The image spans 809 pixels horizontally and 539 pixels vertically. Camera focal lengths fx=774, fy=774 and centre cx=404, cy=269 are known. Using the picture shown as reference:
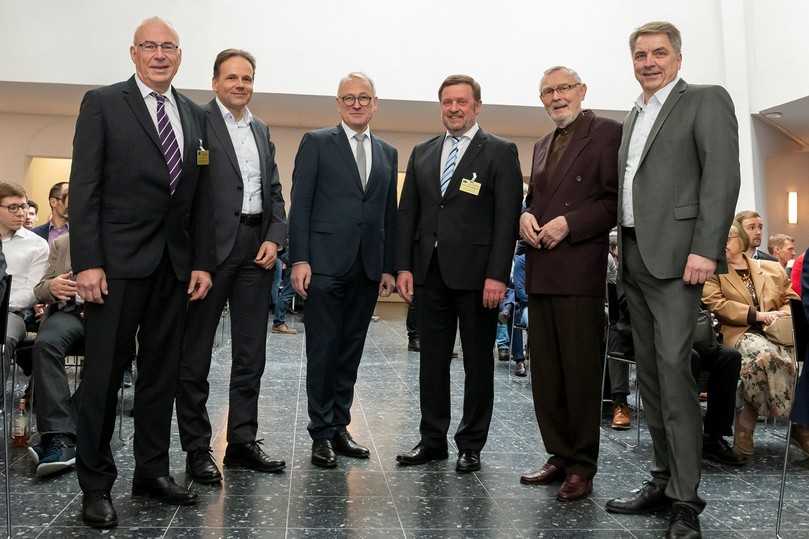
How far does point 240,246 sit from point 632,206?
1564 mm

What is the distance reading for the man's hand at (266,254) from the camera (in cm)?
326

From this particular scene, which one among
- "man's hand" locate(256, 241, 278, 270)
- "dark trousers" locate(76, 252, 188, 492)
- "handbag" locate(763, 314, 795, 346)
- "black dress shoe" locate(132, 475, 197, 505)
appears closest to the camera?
"dark trousers" locate(76, 252, 188, 492)

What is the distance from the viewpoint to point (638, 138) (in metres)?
2.85

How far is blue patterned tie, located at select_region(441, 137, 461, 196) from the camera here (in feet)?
11.2

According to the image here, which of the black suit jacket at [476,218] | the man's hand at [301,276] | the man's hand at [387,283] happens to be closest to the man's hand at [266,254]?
the man's hand at [301,276]

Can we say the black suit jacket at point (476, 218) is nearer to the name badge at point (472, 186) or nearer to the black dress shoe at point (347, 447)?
the name badge at point (472, 186)

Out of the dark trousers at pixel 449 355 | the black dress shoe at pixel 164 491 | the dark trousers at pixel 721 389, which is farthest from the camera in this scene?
the dark trousers at pixel 721 389

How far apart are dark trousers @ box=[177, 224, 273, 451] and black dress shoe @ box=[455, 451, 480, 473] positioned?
0.89m

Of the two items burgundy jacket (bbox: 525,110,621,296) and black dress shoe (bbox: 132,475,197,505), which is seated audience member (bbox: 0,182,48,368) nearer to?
black dress shoe (bbox: 132,475,197,505)

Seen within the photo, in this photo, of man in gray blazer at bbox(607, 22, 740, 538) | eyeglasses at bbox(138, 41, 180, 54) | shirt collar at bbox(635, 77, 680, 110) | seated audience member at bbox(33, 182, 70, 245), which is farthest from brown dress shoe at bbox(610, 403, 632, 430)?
seated audience member at bbox(33, 182, 70, 245)

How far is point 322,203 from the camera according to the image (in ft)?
11.3

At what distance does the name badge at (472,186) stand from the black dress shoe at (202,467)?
152 cm

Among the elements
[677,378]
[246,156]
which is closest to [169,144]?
[246,156]

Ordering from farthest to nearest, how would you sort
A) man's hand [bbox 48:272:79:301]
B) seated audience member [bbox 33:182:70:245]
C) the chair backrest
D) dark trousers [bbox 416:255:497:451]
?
seated audience member [bbox 33:182:70:245] → man's hand [bbox 48:272:79:301] → dark trousers [bbox 416:255:497:451] → the chair backrest
